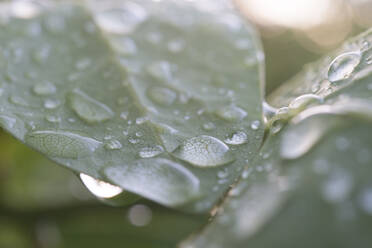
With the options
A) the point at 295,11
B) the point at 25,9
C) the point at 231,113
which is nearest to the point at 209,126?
the point at 231,113

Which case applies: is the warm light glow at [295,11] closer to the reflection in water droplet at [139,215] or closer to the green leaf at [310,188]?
the reflection in water droplet at [139,215]

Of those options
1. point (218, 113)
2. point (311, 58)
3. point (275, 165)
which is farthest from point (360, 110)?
point (311, 58)

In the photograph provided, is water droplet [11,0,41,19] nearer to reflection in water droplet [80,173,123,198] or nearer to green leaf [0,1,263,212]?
green leaf [0,1,263,212]

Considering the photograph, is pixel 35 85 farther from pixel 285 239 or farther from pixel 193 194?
pixel 285 239

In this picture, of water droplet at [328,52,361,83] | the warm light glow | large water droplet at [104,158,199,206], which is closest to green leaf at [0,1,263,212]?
large water droplet at [104,158,199,206]

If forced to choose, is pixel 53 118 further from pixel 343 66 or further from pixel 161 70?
pixel 343 66

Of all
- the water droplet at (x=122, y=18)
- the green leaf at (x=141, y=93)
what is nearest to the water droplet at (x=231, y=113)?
the green leaf at (x=141, y=93)

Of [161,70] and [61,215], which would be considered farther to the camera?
[61,215]
